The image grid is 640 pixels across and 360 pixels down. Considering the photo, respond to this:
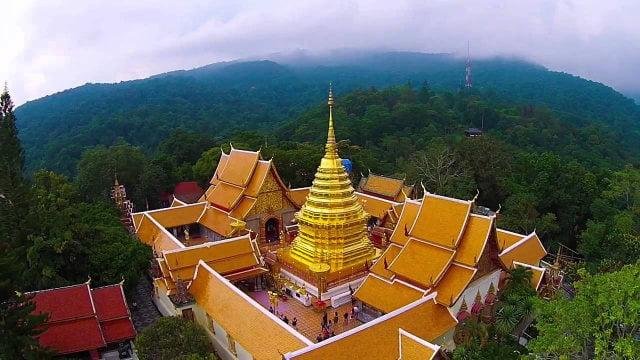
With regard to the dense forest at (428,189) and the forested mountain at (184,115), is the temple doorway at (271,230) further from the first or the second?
the forested mountain at (184,115)

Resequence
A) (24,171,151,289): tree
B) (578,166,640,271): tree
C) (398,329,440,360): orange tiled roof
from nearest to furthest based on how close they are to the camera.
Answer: (398,329,440,360): orange tiled roof → (24,171,151,289): tree → (578,166,640,271): tree

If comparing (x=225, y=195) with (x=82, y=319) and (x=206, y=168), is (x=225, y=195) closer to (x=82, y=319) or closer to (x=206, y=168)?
(x=82, y=319)

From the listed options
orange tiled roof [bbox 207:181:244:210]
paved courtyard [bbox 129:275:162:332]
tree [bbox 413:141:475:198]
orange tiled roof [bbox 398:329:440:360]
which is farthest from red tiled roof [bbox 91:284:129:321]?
tree [bbox 413:141:475:198]

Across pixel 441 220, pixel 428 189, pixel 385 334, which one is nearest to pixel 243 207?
pixel 441 220

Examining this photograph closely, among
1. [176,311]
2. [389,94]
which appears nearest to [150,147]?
[389,94]

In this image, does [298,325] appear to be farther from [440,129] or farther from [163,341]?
[440,129]

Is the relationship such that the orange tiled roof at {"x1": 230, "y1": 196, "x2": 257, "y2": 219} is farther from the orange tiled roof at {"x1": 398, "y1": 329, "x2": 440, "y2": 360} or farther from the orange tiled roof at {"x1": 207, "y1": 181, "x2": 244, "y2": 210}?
the orange tiled roof at {"x1": 398, "y1": 329, "x2": 440, "y2": 360}

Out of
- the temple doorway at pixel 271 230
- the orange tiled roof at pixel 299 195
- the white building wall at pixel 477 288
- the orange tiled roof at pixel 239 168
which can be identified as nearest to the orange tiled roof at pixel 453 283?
the white building wall at pixel 477 288
